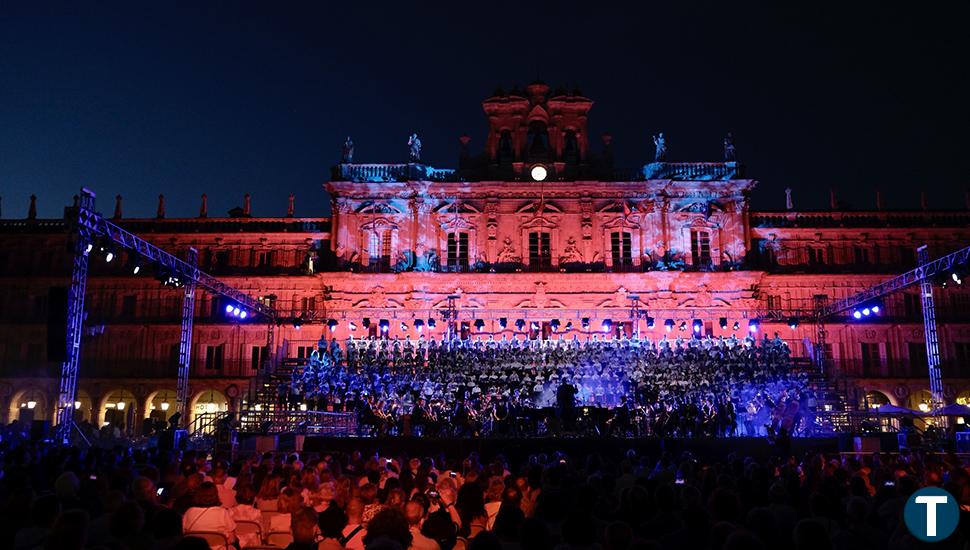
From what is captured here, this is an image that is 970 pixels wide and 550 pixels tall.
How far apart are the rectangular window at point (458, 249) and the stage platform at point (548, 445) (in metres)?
17.5

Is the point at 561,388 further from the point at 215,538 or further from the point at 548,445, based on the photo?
the point at 215,538

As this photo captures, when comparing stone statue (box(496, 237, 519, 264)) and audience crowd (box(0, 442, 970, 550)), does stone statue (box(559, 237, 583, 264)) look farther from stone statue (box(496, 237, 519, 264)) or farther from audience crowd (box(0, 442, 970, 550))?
audience crowd (box(0, 442, 970, 550))

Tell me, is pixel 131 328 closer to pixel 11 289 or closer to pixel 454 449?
pixel 11 289

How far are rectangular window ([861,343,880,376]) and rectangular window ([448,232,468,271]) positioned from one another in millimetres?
19648

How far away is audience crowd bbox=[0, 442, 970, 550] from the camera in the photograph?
5.06 metres

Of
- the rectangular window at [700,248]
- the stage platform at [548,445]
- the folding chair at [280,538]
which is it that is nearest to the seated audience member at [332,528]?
the folding chair at [280,538]

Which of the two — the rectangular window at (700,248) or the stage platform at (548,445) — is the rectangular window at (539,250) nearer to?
the rectangular window at (700,248)

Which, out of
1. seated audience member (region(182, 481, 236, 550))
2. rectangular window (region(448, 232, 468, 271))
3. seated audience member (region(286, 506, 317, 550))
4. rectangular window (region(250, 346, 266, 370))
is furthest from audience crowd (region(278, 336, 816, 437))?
seated audience member (region(286, 506, 317, 550))

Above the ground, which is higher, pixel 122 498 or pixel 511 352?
pixel 511 352

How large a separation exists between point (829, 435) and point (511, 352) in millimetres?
10715

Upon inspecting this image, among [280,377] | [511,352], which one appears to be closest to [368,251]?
[280,377]

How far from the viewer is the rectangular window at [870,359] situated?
37469 mm

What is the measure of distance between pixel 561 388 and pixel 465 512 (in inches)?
615

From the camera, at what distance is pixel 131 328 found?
39.7 metres
